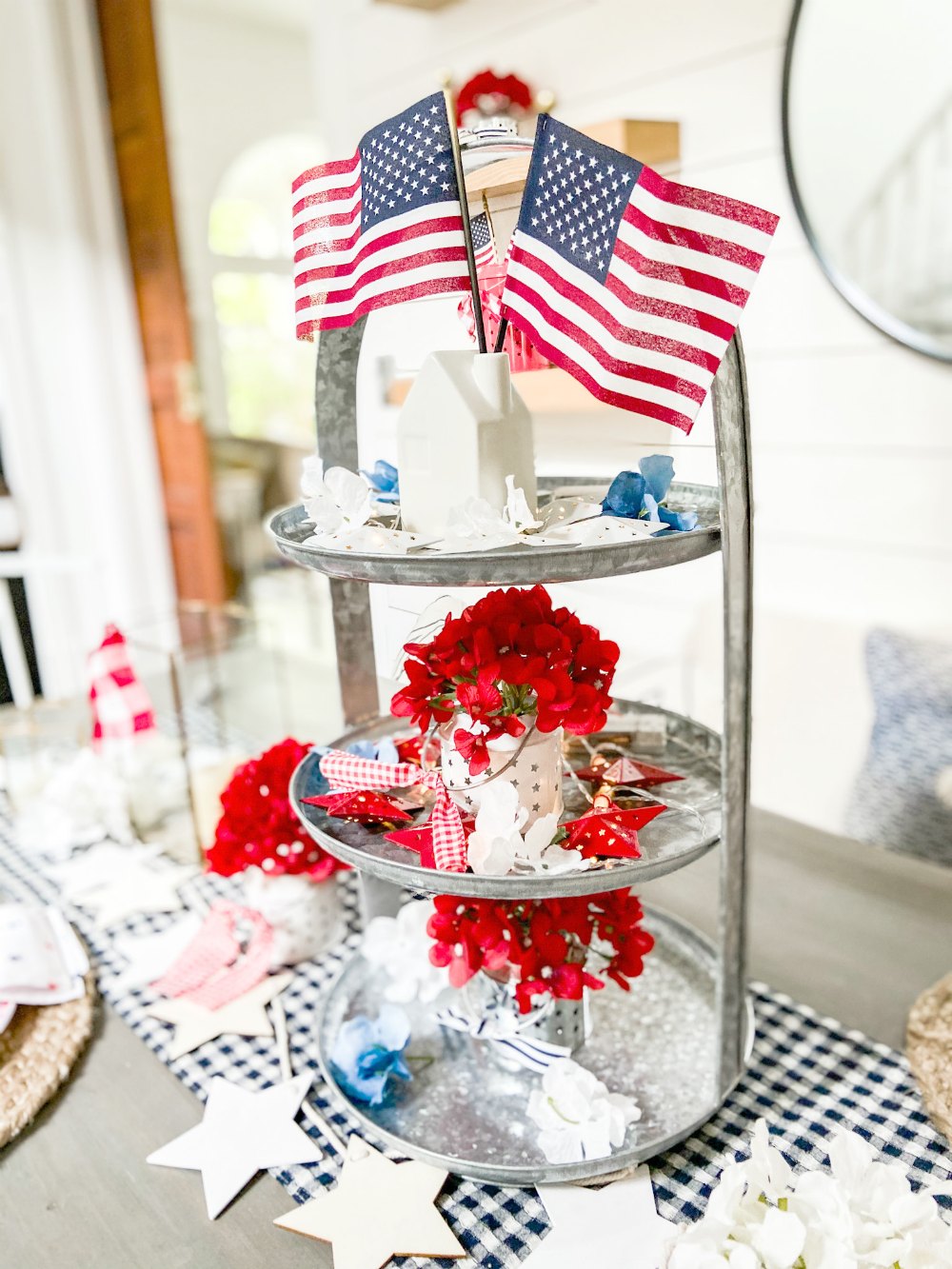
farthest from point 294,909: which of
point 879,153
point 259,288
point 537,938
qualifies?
point 259,288

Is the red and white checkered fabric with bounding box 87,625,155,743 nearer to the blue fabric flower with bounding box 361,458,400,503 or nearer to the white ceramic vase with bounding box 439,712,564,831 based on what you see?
the blue fabric flower with bounding box 361,458,400,503

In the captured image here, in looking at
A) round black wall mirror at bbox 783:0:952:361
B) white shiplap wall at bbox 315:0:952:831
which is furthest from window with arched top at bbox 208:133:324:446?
round black wall mirror at bbox 783:0:952:361

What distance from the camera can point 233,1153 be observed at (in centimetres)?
80

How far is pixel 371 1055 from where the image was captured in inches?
33.5

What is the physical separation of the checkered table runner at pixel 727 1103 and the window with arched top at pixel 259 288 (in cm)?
290

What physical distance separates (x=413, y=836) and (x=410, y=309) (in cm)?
46

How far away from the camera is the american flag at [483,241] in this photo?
0.79m

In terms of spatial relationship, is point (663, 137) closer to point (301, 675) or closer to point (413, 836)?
point (413, 836)

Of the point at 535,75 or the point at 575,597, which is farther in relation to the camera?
the point at 535,75

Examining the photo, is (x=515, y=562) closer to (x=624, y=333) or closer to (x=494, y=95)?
(x=624, y=333)

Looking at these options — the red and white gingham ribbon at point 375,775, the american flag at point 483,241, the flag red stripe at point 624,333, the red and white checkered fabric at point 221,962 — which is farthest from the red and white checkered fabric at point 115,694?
the flag red stripe at point 624,333

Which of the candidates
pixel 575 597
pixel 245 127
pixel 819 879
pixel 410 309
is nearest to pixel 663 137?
pixel 410 309

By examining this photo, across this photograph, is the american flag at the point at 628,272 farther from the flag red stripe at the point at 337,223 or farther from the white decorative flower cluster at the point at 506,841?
the white decorative flower cluster at the point at 506,841

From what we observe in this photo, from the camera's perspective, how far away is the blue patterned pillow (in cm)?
170
